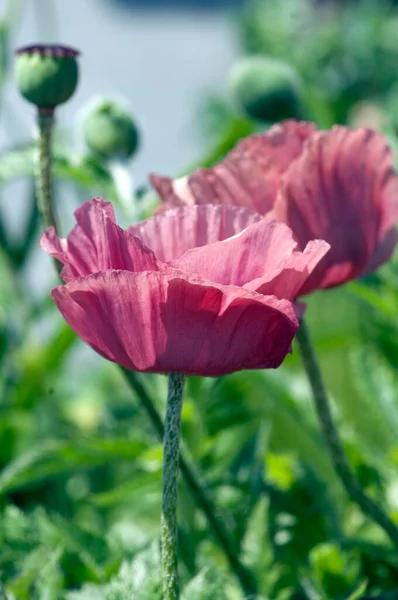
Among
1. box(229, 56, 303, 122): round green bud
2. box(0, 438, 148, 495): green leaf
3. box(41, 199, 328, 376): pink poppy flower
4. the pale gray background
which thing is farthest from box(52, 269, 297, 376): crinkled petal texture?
the pale gray background

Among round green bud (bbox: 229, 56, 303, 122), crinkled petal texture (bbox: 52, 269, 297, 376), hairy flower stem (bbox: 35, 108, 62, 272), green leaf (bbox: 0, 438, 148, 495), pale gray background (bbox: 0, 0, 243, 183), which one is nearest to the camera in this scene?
crinkled petal texture (bbox: 52, 269, 297, 376)

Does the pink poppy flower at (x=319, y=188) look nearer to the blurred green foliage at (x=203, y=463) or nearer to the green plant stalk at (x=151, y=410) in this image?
the green plant stalk at (x=151, y=410)

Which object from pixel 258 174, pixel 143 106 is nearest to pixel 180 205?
pixel 258 174

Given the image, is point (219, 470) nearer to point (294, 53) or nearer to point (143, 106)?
point (294, 53)

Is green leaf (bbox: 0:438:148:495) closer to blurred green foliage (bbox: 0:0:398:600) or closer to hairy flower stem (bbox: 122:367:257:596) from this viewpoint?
blurred green foliage (bbox: 0:0:398:600)

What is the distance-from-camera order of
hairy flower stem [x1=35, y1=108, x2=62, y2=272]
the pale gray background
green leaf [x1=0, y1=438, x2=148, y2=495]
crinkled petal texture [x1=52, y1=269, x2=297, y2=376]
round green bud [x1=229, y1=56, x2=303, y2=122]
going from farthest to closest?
the pale gray background
round green bud [x1=229, y1=56, x2=303, y2=122]
green leaf [x1=0, y1=438, x2=148, y2=495]
hairy flower stem [x1=35, y1=108, x2=62, y2=272]
crinkled petal texture [x1=52, y1=269, x2=297, y2=376]

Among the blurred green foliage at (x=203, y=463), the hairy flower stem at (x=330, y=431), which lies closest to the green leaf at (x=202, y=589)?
the blurred green foliage at (x=203, y=463)

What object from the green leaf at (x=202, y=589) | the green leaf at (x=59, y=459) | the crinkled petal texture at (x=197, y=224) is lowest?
the green leaf at (x=59, y=459)
